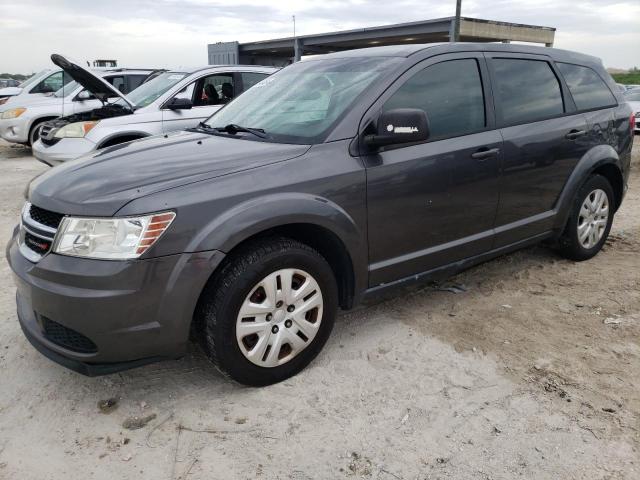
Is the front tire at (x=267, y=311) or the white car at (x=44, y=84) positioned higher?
the white car at (x=44, y=84)

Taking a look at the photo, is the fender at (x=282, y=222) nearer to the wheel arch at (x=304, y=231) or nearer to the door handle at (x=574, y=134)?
the wheel arch at (x=304, y=231)

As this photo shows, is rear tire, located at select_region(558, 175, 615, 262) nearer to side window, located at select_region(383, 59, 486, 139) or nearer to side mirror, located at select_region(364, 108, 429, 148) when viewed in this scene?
side window, located at select_region(383, 59, 486, 139)

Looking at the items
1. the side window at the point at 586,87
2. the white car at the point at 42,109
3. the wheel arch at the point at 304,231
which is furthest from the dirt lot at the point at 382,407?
the white car at the point at 42,109

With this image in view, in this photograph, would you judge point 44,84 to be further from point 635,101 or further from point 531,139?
point 635,101

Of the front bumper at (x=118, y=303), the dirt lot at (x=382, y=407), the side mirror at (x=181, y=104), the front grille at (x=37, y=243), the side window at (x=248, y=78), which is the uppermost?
the side window at (x=248, y=78)

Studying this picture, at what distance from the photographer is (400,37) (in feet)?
104

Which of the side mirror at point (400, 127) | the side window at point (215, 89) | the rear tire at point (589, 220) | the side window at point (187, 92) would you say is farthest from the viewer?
the side window at point (215, 89)

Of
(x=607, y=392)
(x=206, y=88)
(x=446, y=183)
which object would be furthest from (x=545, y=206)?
(x=206, y=88)

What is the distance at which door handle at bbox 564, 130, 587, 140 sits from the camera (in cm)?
406

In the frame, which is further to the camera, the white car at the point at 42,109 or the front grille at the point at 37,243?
the white car at the point at 42,109

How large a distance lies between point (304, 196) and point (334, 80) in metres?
1.02

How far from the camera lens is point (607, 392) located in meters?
2.73

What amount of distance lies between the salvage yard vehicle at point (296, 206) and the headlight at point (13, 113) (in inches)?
364

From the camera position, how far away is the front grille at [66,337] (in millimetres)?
2457
